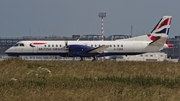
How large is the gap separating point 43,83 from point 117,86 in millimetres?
2896

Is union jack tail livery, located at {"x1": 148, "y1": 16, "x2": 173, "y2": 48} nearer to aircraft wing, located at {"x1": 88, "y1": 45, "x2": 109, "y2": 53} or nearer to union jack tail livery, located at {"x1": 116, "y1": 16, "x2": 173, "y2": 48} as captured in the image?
union jack tail livery, located at {"x1": 116, "y1": 16, "x2": 173, "y2": 48}

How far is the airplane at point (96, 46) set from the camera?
5628 centimetres

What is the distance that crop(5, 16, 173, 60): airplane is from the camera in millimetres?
56281

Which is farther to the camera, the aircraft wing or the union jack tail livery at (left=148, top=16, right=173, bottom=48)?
the union jack tail livery at (left=148, top=16, right=173, bottom=48)

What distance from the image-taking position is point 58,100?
1353 cm

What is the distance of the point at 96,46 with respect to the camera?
58.5m

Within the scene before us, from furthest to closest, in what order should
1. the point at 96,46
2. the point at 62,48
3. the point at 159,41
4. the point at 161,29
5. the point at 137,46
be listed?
the point at 161,29 < the point at 96,46 < the point at 137,46 < the point at 62,48 < the point at 159,41

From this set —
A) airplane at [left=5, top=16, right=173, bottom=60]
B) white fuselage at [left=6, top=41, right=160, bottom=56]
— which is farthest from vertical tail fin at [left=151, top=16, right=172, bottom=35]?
white fuselage at [left=6, top=41, right=160, bottom=56]

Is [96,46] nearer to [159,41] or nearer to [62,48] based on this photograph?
[62,48]

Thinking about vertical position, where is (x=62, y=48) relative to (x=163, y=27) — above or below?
below

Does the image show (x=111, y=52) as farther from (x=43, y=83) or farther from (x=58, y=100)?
(x=58, y=100)

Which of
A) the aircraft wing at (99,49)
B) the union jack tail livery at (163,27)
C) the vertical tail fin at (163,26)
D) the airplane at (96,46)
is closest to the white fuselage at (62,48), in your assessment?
the airplane at (96,46)

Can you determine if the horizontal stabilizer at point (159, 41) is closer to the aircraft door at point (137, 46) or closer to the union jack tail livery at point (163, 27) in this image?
the aircraft door at point (137, 46)

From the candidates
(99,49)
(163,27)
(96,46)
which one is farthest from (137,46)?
(96,46)
